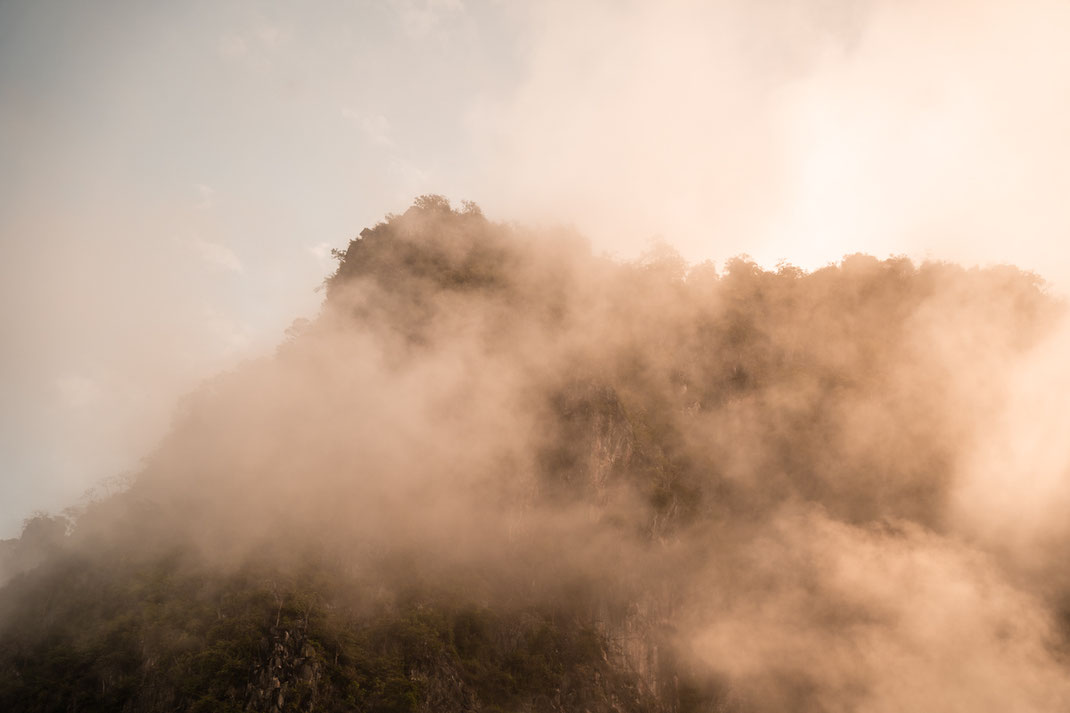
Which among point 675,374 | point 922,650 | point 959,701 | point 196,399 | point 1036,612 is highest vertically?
point 675,374

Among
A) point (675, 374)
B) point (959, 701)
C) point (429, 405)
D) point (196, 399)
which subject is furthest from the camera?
point (196, 399)

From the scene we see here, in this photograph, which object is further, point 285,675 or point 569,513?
point 569,513

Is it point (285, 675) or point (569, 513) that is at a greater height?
point (569, 513)

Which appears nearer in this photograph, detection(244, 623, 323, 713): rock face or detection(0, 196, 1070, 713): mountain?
detection(244, 623, 323, 713): rock face

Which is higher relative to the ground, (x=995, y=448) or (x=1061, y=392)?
(x=1061, y=392)

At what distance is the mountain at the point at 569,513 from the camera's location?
20812 millimetres

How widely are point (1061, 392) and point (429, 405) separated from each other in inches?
1208

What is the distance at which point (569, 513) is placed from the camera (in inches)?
1006

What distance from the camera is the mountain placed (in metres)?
20.8

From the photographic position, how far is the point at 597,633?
75.3 feet

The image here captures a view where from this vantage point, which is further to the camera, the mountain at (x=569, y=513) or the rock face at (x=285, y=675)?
the mountain at (x=569, y=513)

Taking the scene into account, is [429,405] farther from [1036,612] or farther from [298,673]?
[1036,612]

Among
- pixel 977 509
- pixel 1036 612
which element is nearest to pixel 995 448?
pixel 977 509

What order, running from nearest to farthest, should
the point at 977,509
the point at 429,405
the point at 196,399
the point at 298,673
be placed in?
1. the point at 298,673
2. the point at 977,509
3. the point at 429,405
4. the point at 196,399
